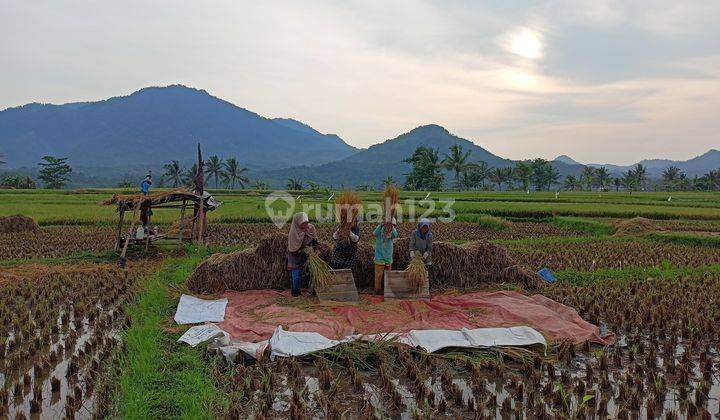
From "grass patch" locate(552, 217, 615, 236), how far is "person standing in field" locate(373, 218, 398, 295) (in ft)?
41.1

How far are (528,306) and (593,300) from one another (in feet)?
4.07

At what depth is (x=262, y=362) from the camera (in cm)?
497

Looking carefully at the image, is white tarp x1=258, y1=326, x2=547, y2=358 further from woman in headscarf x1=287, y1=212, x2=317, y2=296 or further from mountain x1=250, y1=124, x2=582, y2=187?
mountain x1=250, y1=124, x2=582, y2=187

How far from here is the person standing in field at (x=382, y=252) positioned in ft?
25.7

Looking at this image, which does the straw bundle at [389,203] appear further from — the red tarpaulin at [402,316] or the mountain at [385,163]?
the mountain at [385,163]

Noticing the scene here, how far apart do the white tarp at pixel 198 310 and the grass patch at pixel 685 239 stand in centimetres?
1364

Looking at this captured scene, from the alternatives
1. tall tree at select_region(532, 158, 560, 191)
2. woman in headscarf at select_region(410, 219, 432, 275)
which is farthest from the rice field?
tall tree at select_region(532, 158, 560, 191)

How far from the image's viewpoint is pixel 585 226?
1888 cm

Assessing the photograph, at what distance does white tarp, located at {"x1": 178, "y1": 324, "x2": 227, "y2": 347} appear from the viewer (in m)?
5.38

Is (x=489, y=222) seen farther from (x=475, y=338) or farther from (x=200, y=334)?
(x=200, y=334)

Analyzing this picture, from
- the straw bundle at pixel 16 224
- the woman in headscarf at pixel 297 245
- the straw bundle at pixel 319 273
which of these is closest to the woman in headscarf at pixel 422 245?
the straw bundle at pixel 319 273

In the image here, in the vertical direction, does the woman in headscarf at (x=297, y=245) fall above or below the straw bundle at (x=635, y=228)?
above

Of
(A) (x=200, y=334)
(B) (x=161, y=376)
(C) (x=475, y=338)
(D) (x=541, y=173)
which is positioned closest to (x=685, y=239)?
(C) (x=475, y=338)

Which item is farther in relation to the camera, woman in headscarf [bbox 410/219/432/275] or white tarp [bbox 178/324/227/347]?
woman in headscarf [bbox 410/219/432/275]
